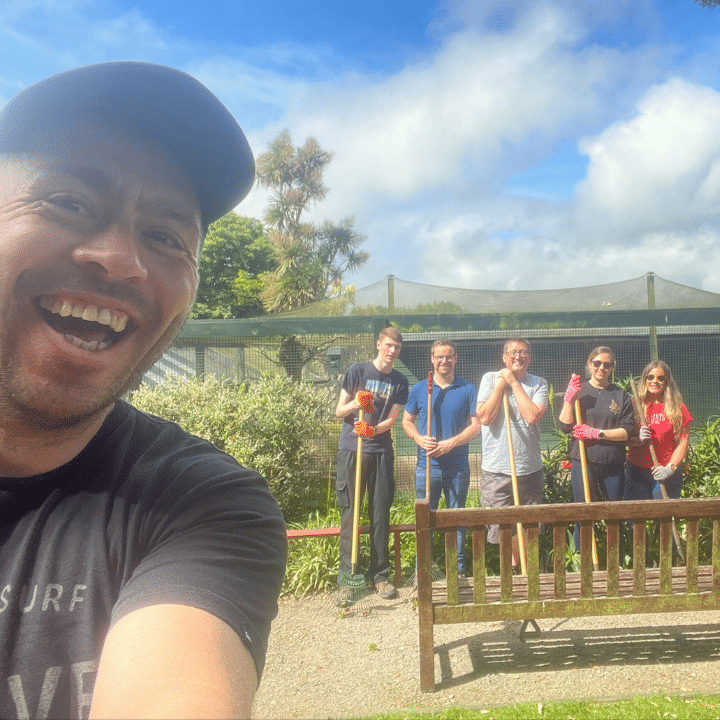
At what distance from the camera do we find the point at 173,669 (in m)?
0.80

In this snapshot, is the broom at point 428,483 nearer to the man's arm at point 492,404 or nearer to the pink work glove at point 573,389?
the man's arm at point 492,404

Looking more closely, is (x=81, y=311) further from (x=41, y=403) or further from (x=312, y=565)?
(x=312, y=565)

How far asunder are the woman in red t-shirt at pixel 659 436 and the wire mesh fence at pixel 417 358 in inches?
57.4

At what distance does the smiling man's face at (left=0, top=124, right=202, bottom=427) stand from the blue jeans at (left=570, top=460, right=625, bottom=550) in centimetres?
448

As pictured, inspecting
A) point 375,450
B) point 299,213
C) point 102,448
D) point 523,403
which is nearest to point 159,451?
point 102,448

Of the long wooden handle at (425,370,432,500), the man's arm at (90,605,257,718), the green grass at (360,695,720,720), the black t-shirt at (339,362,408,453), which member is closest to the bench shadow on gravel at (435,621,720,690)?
the green grass at (360,695,720,720)

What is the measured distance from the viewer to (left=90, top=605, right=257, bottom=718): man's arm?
77cm

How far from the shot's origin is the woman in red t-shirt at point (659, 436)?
4754mm

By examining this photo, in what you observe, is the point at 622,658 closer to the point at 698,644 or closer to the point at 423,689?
the point at 698,644

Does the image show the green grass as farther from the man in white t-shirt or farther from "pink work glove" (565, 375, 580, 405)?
"pink work glove" (565, 375, 580, 405)

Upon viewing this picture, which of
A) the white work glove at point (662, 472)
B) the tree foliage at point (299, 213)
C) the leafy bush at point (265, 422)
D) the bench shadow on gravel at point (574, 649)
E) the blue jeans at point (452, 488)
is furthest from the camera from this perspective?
the tree foliage at point (299, 213)

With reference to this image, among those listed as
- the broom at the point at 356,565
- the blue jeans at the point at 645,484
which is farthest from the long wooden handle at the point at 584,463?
the broom at the point at 356,565

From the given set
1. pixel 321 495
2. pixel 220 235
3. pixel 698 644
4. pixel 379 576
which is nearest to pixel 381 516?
pixel 379 576

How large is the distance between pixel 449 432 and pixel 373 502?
87 cm
